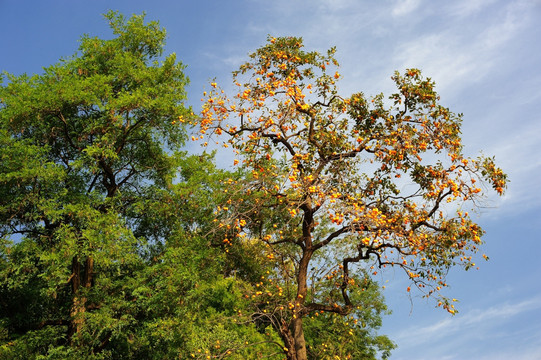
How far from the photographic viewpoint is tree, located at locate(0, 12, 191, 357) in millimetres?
13672

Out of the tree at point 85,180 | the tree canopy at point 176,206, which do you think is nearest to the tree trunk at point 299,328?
the tree canopy at point 176,206

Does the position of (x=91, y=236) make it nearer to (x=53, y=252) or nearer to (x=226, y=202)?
(x=53, y=252)

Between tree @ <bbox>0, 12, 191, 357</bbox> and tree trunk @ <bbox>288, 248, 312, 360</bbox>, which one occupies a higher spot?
tree @ <bbox>0, 12, 191, 357</bbox>

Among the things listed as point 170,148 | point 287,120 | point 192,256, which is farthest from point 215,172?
point 287,120

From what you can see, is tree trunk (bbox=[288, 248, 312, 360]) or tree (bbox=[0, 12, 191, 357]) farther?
tree (bbox=[0, 12, 191, 357])

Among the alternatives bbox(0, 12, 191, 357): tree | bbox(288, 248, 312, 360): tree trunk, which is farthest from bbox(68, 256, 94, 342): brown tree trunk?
bbox(288, 248, 312, 360): tree trunk

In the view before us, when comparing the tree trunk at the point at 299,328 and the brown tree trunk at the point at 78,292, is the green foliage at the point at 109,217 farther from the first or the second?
the tree trunk at the point at 299,328

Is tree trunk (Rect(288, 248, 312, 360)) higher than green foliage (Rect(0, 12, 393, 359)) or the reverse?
the reverse

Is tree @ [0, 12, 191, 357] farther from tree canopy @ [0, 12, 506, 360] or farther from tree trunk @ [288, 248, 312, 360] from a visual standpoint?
tree trunk @ [288, 248, 312, 360]

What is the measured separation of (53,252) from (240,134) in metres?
6.30

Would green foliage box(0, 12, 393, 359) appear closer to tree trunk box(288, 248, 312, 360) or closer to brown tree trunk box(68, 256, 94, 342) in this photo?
brown tree trunk box(68, 256, 94, 342)

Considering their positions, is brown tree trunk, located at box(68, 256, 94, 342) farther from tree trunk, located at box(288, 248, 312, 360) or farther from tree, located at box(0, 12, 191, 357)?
tree trunk, located at box(288, 248, 312, 360)

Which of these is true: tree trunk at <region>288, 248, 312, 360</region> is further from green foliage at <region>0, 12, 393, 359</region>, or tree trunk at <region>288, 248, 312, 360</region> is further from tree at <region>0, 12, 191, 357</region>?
tree at <region>0, 12, 191, 357</region>

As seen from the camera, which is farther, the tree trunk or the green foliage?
the green foliage
